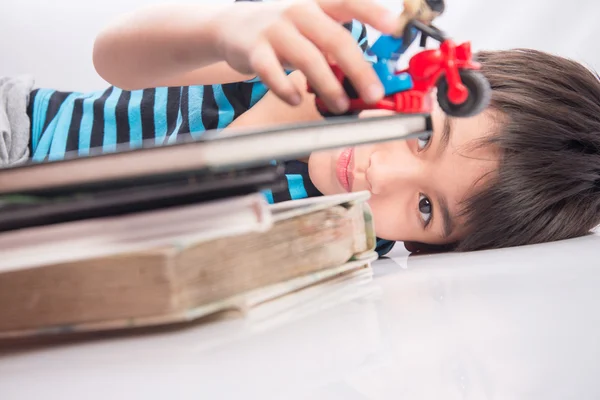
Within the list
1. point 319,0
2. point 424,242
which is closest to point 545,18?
point 424,242

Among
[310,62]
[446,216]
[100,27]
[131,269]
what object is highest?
[100,27]

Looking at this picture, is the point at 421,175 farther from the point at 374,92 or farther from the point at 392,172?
the point at 374,92

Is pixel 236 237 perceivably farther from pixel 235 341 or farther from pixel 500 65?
pixel 500 65

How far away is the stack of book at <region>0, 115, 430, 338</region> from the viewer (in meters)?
0.26

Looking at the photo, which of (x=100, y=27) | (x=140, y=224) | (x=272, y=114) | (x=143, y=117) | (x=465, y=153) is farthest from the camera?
(x=100, y=27)

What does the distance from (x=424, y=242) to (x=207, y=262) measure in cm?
59

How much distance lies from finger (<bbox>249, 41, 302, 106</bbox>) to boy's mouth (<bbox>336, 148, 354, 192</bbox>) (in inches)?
16.3

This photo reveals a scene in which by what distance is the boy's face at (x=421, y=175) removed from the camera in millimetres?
713

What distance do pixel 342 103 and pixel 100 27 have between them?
94cm

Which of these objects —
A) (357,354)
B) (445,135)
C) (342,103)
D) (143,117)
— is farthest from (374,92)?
(143,117)

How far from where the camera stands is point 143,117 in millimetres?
932

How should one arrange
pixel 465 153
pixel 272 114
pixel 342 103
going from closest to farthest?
1. pixel 342 103
2. pixel 465 153
3. pixel 272 114

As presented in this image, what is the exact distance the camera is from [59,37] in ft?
3.78

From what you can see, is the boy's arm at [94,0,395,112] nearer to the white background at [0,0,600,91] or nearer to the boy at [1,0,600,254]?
the boy at [1,0,600,254]
